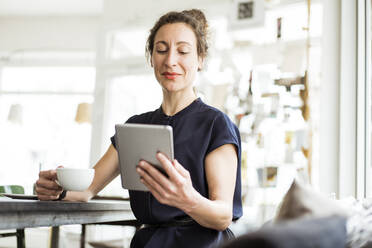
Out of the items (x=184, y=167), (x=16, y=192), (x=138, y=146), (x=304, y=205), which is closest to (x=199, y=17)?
(x=184, y=167)

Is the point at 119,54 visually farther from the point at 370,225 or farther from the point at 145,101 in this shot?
the point at 370,225

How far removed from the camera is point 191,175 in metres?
1.29

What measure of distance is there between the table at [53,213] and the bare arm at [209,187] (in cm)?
32

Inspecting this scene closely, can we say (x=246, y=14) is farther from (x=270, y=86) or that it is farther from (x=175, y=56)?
(x=175, y=56)

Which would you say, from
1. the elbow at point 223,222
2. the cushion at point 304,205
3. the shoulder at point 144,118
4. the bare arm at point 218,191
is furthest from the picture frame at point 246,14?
the cushion at point 304,205

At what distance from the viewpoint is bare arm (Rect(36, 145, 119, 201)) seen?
140 cm

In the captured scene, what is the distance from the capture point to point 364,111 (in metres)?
3.16

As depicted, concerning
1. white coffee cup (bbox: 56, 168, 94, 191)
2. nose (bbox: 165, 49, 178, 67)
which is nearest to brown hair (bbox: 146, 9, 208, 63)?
nose (bbox: 165, 49, 178, 67)

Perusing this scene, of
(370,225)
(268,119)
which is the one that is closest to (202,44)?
(370,225)

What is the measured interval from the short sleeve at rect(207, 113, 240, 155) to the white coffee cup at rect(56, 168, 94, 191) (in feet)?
1.28

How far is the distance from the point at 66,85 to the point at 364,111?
468 centimetres

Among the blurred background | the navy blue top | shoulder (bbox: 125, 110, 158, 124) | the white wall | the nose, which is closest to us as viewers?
the navy blue top

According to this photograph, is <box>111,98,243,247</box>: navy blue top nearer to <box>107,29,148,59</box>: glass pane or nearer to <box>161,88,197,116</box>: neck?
<box>161,88,197,116</box>: neck

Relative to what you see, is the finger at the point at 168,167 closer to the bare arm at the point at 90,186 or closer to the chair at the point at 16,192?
the bare arm at the point at 90,186
